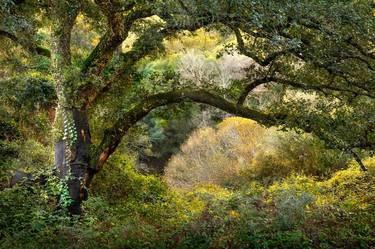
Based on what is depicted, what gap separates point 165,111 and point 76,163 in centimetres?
273

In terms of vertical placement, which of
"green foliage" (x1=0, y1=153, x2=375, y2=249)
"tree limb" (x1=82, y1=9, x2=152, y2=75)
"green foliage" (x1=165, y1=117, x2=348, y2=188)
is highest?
"tree limb" (x1=82, y1=9, x2=152, y2=75)

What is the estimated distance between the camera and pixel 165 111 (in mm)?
10734

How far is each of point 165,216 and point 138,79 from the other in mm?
3495

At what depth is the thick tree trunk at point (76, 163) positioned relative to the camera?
346 inches

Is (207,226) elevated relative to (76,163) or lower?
lower

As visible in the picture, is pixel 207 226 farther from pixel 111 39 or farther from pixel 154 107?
pixel 111 39

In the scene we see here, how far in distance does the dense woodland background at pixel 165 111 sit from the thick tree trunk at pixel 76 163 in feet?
0.08

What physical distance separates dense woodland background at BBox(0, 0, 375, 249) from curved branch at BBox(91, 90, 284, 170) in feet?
0.10

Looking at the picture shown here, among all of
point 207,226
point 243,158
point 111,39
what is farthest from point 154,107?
point 243,158

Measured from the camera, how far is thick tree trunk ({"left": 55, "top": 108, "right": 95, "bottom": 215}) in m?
8.78

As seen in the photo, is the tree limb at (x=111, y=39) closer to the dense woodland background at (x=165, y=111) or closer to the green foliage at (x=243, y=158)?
the dense woodland background at (x=165, y=111)

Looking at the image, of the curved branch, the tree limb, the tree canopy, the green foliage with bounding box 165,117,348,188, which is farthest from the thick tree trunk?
the green foliage with bounding box 165,117,348,188

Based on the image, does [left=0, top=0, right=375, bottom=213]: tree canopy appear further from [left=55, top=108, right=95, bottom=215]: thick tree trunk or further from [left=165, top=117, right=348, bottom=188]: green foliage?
[left=165, top=117, right=348, bottom=188]: green foliage

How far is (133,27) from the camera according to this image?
34.5 feet
